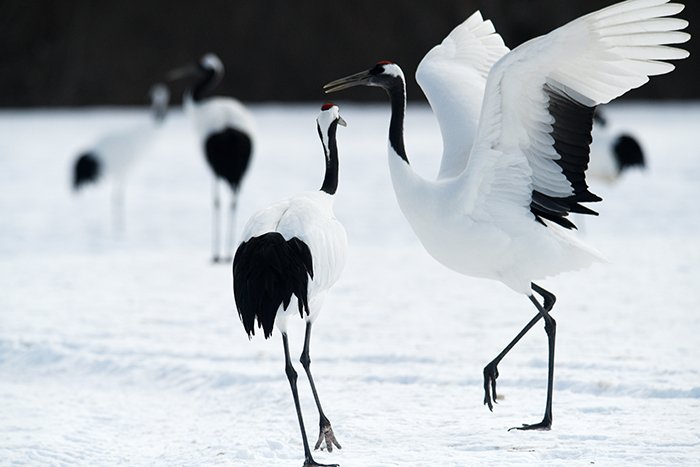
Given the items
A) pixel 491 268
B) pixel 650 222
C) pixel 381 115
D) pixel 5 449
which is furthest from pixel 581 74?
pixel 381 115

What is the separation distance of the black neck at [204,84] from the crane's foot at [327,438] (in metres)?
6.27

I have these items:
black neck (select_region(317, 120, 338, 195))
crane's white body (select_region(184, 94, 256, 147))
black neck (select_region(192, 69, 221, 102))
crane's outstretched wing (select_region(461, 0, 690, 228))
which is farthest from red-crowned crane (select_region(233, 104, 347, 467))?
black neck (select_region(192, 69, 221, 102))

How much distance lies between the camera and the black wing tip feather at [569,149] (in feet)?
12.6

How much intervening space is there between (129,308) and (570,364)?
9.34 feet

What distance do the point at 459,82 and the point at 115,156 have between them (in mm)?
6792

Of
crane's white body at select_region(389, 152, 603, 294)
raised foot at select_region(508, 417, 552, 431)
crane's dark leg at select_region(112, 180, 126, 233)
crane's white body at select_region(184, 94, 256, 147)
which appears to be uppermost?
crane's white body at select_region(184, 94, 256, 147)

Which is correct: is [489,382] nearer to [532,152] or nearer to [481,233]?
[481,233]

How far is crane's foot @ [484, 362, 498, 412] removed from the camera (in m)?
4.05

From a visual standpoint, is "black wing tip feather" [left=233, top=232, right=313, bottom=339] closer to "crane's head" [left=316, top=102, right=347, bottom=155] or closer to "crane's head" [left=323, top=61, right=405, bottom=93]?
"crane's head" [left=316, top=102, right=347, bottom=155]

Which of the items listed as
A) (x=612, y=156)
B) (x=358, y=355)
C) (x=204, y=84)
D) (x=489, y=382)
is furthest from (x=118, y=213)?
(x=489, y=382)

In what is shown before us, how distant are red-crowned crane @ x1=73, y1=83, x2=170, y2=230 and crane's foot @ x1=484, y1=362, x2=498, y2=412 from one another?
23.5 feet

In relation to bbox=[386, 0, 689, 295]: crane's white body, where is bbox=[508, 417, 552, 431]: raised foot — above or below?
below

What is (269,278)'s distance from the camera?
357 cm

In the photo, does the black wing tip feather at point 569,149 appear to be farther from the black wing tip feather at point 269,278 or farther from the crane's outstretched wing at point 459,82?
the black wing tip feather at point 269,278
